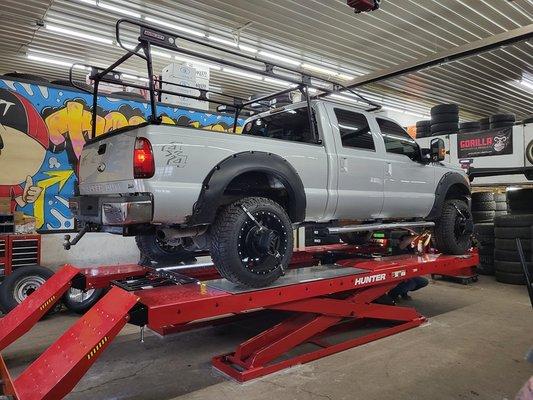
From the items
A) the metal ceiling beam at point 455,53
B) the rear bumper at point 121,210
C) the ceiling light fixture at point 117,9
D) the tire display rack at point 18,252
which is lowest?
the tire display rack at point 18,252

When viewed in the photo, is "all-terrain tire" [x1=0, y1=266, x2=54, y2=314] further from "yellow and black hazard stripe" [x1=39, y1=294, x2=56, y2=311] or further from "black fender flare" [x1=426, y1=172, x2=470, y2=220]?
"black fender flare" [x1=426, y1=172, x2=470, y2=220]

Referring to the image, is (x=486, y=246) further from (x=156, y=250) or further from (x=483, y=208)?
(x=156, y=250)

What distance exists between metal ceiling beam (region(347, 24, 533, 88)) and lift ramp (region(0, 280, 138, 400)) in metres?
8.07

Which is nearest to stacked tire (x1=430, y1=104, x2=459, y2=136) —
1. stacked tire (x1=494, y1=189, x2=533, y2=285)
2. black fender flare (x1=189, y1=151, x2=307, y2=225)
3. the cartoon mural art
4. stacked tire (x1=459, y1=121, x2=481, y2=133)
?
stacked tire (x1=459, y1=121, x2=481, y2=133)

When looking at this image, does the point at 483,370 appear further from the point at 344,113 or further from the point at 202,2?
the point at 202,2

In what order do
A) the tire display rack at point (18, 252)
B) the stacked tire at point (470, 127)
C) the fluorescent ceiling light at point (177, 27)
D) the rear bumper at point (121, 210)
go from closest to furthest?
the rear bumper at point (121, 210) → the tire display rack at point (18, 252) → the fluorescent ceiling light at point (177, 27) → the stacked tire at point (470, 127)

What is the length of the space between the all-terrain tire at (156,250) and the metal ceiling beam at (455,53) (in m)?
7.13

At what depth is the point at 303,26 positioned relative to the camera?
7.88 meters

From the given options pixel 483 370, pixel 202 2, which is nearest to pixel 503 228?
pixel 483 370

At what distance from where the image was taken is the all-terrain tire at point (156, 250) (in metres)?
4.33

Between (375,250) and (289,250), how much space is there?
2.75m

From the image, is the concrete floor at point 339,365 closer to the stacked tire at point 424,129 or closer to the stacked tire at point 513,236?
the stacked tire at point 513,236

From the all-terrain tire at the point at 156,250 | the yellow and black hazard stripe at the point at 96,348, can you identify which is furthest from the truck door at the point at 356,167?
the yellow and black hazard stripe at the point at 96,348

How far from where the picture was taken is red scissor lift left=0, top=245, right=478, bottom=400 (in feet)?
8.04
